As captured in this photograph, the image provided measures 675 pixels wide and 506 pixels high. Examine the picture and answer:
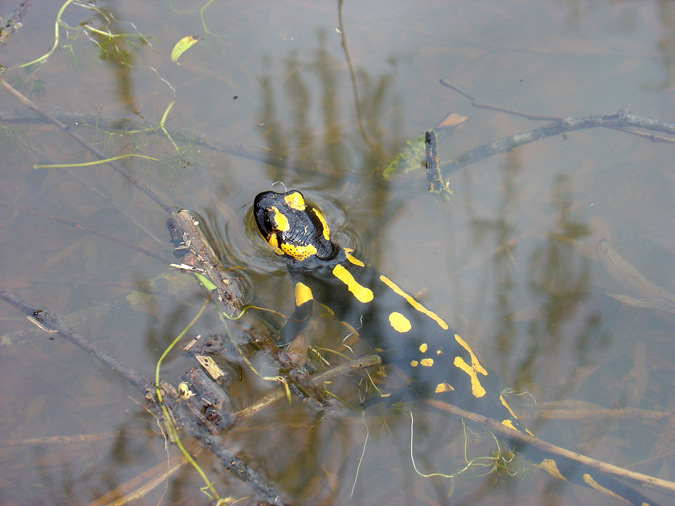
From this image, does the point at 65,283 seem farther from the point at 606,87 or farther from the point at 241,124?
the point at 606,87

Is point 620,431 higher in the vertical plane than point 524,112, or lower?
lower

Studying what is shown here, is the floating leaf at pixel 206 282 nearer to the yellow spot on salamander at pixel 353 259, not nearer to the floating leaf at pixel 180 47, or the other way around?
the yellow spot on salamander at pixel 353 259

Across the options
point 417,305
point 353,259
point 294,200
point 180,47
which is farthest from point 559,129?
point 180,47

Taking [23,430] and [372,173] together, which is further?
[372,173]

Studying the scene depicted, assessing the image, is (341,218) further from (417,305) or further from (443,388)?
(443,388)

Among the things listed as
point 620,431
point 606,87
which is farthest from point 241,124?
point 620,431

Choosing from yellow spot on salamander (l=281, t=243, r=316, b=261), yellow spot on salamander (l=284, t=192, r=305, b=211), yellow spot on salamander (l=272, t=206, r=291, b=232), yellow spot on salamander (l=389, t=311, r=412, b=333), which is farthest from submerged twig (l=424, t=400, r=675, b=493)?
yellow spot on salamander (l=284, t=192, r=305, b=211)

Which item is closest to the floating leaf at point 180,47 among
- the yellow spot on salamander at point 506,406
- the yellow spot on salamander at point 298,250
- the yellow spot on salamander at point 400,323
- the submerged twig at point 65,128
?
the submerged twig at point 65,128
